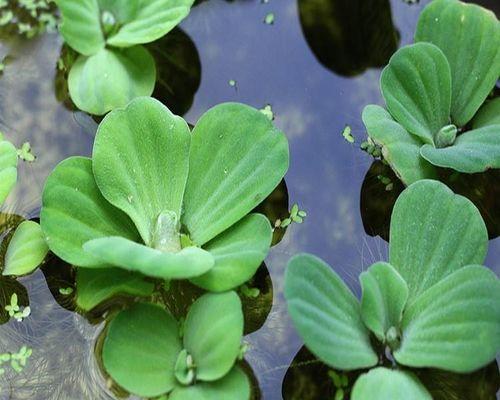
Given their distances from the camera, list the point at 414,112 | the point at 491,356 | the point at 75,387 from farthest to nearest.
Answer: the point at 414,112, the point at 75,387, the point at 491,356

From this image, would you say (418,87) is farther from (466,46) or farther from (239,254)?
(239,254)

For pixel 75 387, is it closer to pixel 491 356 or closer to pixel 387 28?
pixel 491 356

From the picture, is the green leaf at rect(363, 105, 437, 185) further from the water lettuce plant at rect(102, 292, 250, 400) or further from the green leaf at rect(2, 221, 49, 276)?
the green leaf at rect(2, 221, 49, 276)

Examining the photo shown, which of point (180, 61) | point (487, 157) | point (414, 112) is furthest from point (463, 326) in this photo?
point (180, 61)

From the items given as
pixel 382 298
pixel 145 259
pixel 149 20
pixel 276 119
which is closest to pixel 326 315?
pixel 382 298

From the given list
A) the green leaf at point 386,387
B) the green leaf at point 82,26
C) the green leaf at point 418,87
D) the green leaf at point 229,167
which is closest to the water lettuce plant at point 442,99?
the green leaf at point 418,87

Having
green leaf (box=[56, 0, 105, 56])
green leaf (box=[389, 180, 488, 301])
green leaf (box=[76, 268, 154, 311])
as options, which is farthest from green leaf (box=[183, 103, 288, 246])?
green leaf (box=[56, 0, 105, 56])
